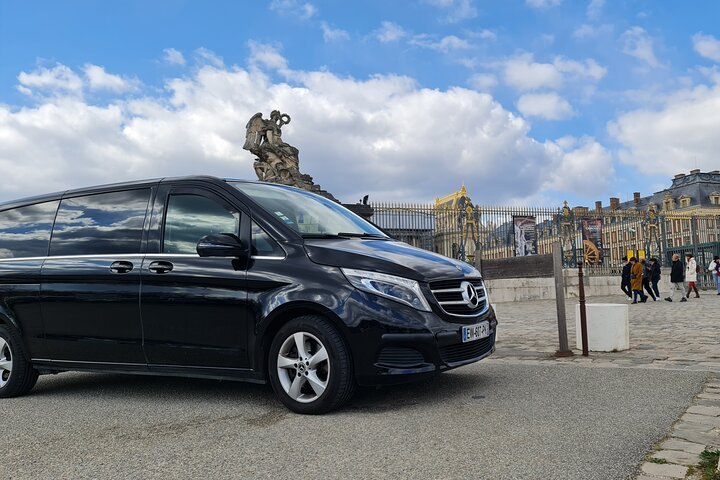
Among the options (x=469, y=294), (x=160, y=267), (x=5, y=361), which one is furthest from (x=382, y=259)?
(x=5, y=361)

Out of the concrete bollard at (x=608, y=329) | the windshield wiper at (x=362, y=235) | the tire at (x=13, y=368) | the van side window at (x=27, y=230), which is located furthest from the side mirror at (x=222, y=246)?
the concrete bollard at (x=608, y=329)

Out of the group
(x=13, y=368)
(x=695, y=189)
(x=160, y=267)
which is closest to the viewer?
(x=160, y=267)

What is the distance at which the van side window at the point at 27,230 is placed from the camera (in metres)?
6.05

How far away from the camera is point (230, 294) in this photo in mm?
4836

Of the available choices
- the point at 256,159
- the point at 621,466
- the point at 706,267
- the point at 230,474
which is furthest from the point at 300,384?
the point at 706,267

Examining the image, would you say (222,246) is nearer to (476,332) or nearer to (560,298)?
(476,332)

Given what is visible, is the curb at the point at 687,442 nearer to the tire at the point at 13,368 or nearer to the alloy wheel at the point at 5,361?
the tire at the point at 13,368

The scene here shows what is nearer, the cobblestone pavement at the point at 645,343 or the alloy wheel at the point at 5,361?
the alloy wheel at the point at 5,361

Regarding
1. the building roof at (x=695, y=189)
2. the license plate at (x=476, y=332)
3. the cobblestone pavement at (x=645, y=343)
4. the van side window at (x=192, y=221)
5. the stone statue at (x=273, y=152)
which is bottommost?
the cobblestone pavement at (x=645, y=343)

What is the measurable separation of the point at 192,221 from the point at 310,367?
1618 mm

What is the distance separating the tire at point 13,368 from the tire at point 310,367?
105 inches

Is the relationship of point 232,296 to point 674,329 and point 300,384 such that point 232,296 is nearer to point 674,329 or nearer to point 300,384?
point 300,384

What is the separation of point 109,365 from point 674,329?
8.96 m

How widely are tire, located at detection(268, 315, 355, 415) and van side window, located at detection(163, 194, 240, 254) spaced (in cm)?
100
